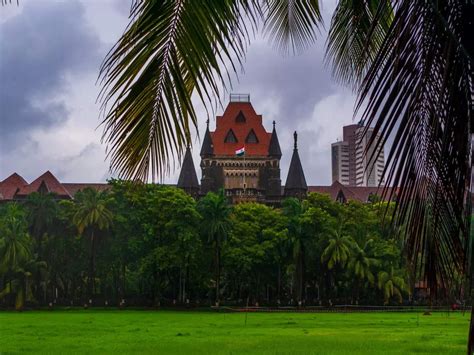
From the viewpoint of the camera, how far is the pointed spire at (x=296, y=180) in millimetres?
69000

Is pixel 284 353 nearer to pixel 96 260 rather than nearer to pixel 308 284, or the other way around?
pixel 96 260

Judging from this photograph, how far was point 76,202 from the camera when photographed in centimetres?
4847

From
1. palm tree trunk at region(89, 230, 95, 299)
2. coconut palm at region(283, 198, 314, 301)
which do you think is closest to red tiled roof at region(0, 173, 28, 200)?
palm tree trunk at region(89, 230, 95, 299)

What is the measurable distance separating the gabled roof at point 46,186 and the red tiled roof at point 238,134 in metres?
15.7

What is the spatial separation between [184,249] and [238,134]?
26668 mm

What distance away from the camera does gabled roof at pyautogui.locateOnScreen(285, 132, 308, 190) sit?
6925cm

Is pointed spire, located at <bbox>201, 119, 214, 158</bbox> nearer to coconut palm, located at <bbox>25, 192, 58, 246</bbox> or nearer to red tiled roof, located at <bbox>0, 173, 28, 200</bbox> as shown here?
red tiled roof, located at <bbox>0, 173, 28, 200</bbox>

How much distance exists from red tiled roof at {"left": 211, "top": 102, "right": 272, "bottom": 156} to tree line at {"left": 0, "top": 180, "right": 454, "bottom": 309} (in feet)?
66.1

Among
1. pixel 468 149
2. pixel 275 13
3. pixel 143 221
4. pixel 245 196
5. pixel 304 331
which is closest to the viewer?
pixel 468 149

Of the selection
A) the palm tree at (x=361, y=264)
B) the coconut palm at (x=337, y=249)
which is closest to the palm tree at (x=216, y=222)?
the coconut palm at (x=337, y=249)

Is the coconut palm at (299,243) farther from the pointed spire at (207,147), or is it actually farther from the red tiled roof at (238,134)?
the red tiled roof at (238,134)

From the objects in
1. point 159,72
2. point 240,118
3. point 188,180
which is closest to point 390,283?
point 188,180

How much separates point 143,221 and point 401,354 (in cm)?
3148

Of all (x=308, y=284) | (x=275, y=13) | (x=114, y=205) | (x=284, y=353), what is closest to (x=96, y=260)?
(x=114, y=205)
